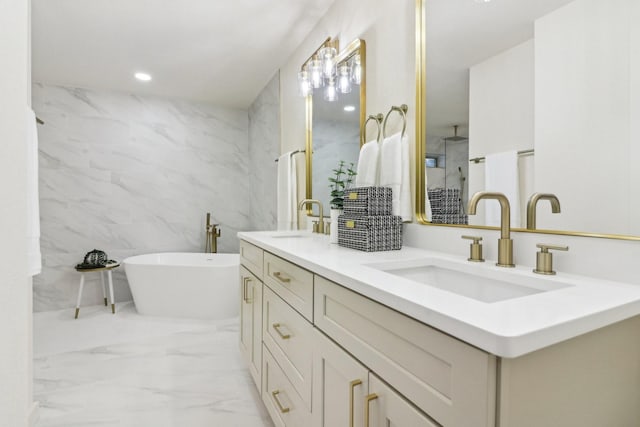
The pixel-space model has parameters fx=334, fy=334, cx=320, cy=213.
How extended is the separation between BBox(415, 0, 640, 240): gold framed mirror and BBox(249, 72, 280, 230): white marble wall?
2145 millimetres

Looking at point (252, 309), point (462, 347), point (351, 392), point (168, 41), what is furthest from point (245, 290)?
point (168, 41)

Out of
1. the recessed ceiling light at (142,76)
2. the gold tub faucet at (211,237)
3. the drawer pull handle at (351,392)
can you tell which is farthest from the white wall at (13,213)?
the gold tub faucet at (211,237)

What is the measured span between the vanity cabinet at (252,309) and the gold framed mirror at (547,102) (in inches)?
35.8

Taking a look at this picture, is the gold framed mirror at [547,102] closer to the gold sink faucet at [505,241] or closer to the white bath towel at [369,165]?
the gold sink faucet at [505,241]

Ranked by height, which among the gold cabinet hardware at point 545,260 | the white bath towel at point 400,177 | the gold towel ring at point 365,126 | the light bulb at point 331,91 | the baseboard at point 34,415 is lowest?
the baseboard at point 34,415

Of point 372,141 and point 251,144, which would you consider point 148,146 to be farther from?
point 372,141

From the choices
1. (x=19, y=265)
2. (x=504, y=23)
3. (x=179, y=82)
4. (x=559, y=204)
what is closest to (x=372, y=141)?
(x=504, y=23)

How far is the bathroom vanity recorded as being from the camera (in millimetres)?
505

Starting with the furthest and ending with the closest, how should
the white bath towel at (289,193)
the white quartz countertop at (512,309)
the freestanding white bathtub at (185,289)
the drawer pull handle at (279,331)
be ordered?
1. the freestanding white bathtub at (185,289)
2. the white bath towel at (289,193)
3. the drawer pull handle at (279,331)
4. the white quartz countertop at (512,309)

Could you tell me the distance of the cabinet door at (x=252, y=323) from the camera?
1.67 meters

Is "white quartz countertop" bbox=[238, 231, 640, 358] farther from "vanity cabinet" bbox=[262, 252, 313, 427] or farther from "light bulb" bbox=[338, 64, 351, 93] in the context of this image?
"light bulb" bbox=[338, 64, 351, 93]

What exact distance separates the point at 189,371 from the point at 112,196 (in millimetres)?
2443

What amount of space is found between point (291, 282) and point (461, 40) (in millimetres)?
1117

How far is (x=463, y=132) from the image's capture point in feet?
4.11
